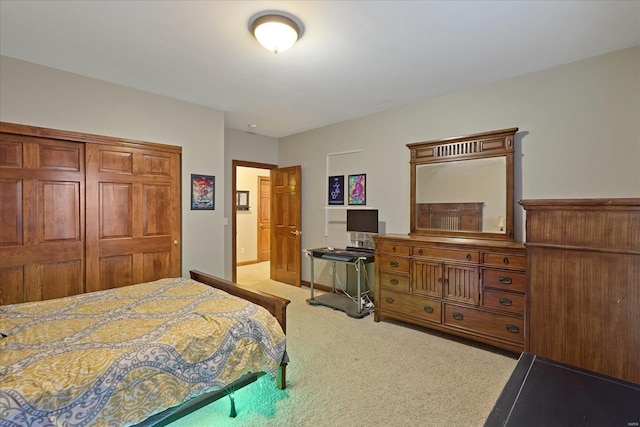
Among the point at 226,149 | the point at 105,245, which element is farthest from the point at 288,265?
the point at 105,245

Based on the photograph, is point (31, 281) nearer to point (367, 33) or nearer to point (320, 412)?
point (320, 412)

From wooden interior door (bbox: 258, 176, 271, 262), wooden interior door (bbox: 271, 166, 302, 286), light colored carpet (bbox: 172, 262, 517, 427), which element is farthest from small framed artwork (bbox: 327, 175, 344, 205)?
wooden interior door (bbox: 258, 176, 271, 262)

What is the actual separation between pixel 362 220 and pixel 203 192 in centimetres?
217

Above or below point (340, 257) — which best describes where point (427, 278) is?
below

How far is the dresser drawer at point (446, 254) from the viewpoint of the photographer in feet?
9.71

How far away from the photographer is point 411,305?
339 centimetres

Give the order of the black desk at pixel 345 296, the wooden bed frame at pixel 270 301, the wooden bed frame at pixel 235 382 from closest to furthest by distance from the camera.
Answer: the wooden bed frame at pixel 235 382, the wooden bed frame at pixel 270 301, the black desk at pixel 345 296

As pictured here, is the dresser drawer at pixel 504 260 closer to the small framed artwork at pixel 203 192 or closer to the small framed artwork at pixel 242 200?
the small framed artwork at pixel 203 192

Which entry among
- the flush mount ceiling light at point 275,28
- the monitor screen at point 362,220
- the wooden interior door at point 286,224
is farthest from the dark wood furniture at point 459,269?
the flush mount ceiling light at point 275,28

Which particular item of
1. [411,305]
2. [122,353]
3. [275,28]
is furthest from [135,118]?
[411,305]

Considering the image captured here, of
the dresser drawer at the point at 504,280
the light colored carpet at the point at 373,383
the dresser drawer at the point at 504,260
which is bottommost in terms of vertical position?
the light colored carpet at the point at 373,383

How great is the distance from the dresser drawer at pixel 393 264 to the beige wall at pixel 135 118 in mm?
2142

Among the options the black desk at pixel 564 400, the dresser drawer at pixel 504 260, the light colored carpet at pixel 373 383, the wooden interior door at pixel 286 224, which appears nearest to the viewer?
the black desk at pixel 564 400

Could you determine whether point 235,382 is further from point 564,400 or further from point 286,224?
point 286,224
